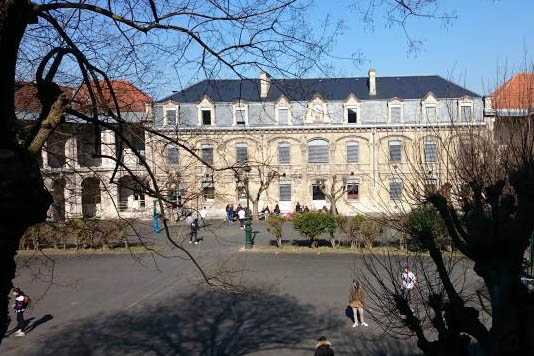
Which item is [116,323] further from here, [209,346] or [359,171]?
[359,171]

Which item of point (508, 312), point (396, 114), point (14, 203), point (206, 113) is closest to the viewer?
point (14, 203)

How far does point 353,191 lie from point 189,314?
87.6 feet

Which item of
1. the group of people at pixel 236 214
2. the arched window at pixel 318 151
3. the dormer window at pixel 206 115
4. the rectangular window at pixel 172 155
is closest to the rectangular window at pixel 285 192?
the arched window at pixel 318 151

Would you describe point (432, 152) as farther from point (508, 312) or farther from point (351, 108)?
point (351, 108)

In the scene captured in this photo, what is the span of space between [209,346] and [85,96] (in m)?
6.79

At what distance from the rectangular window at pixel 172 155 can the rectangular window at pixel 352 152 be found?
3300cm

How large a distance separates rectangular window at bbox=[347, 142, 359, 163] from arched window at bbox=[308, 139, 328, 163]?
1.71 meters

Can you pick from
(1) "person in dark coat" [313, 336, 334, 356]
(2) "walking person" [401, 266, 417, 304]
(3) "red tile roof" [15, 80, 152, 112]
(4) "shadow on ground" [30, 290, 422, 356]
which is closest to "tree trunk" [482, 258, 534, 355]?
(2) "walking person" [401, 266, 417, 304]

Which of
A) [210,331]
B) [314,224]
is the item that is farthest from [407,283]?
[314,224]

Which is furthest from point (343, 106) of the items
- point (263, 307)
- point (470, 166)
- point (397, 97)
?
point (470, 166)

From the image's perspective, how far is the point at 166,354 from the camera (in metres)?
10.4

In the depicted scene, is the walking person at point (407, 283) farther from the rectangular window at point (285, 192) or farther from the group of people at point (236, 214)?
the rectangular window at point (285, 192)

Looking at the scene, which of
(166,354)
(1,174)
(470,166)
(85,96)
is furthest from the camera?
(166,354)

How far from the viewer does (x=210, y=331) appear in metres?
11.8
